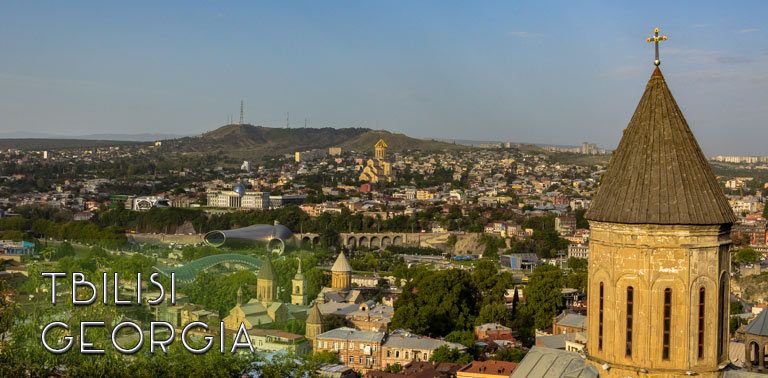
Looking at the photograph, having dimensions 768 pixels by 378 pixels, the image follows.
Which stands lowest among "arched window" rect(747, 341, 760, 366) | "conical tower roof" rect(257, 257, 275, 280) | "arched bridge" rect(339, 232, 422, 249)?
"arched bridge" rect(339, 232, 422, 249)

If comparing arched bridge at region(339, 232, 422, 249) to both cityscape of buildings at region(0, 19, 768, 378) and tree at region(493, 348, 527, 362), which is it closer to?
cityscape of buildings at region(0, 19, 768, 378)

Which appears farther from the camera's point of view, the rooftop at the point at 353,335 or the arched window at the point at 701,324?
the rooftop at the point at 353,335

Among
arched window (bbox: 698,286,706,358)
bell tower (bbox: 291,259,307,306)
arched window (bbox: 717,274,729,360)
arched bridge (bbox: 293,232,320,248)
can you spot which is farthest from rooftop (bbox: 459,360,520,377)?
arched bridge (bbox: 293,232,320,248)

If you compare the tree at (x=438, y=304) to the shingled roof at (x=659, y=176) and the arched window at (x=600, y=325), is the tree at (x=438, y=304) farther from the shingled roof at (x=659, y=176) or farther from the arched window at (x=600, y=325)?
the shingled roof at (x=659, y=176)

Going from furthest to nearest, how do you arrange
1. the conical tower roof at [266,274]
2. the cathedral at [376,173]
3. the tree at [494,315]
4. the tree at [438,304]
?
the cathedral at [376,173] → the conical tower roof at [266,274] → the tree at [494,315] → the tree at [438,304]

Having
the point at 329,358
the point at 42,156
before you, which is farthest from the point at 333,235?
the point at 42,156

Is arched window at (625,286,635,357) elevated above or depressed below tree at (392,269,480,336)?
above

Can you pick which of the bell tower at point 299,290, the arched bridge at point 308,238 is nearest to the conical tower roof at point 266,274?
the bell tower at point 299,290
